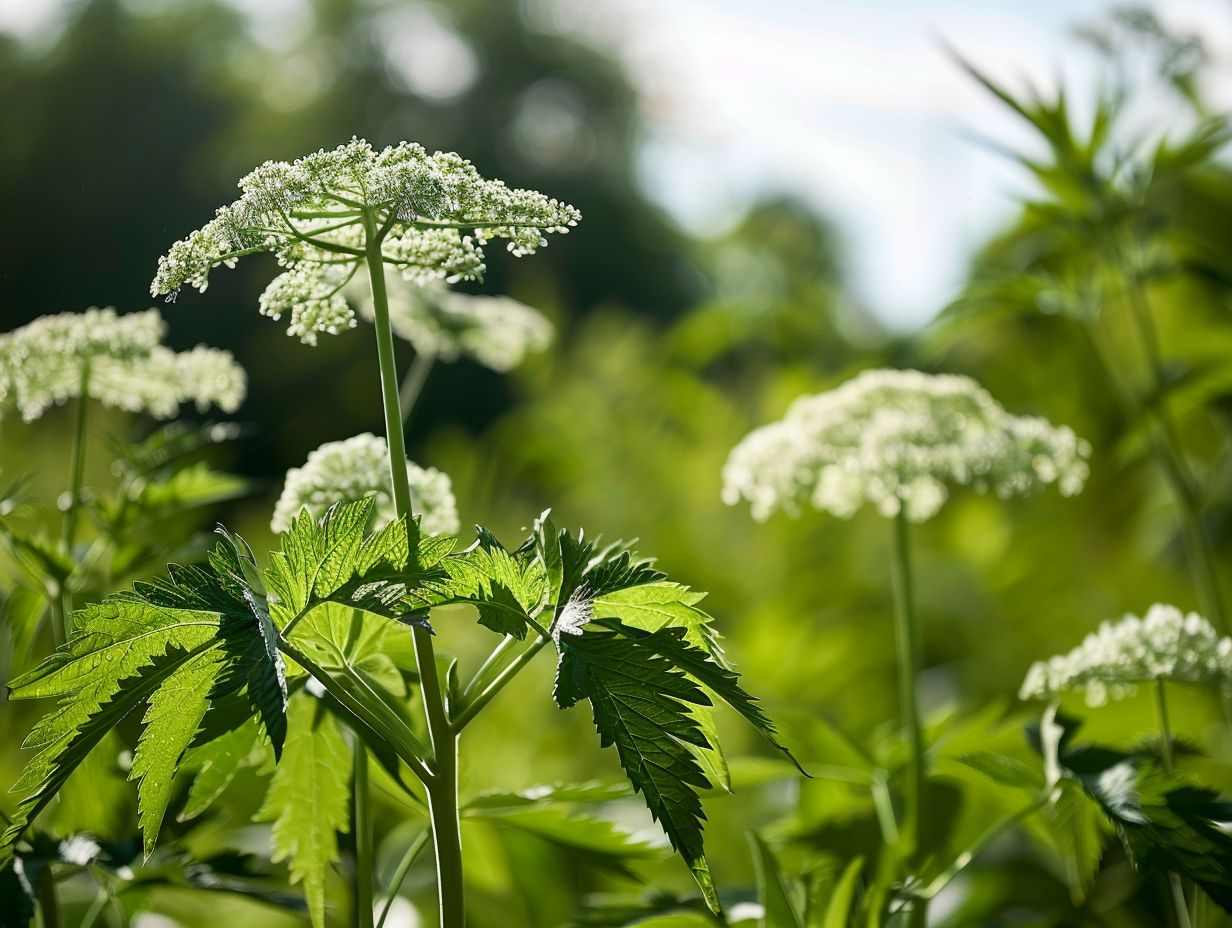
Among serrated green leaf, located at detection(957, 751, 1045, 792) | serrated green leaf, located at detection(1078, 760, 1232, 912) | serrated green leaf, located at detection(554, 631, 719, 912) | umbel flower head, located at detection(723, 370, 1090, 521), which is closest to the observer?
serrated green leaf, located at detection(554, 631, 719, 912)

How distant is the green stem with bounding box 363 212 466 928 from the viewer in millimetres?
459

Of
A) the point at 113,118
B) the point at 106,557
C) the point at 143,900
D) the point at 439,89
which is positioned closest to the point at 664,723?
the point at 143,900

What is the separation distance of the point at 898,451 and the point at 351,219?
48 centimetres

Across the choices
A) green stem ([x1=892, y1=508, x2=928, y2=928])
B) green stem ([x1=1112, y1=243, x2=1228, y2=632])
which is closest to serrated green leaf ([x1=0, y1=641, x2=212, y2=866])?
green stem ([x1=892, y1=508, x2=928, y2=928])

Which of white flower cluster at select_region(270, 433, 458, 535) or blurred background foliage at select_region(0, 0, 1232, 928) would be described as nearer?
white flower cluster at select_region(270, 433, 458, 535)

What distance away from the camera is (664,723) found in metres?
0.39

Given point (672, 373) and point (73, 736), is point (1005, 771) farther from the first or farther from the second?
point (672, 373)

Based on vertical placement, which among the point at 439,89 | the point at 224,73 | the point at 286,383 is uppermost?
the point at 224,73

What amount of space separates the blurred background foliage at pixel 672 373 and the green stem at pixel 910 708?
5cm

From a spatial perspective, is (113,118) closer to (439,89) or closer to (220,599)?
(439,89)

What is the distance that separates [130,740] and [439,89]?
3.61 feet

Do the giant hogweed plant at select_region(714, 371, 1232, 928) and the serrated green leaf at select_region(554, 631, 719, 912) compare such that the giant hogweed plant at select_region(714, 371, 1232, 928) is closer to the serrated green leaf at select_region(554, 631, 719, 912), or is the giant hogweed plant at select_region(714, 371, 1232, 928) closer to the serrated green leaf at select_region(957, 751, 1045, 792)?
the serrated green leaf at select_region(957, 751, 1045, 792)

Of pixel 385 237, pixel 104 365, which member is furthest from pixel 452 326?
pixel 385 237

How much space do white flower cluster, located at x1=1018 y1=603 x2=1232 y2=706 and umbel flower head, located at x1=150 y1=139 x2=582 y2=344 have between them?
1.36 ft
